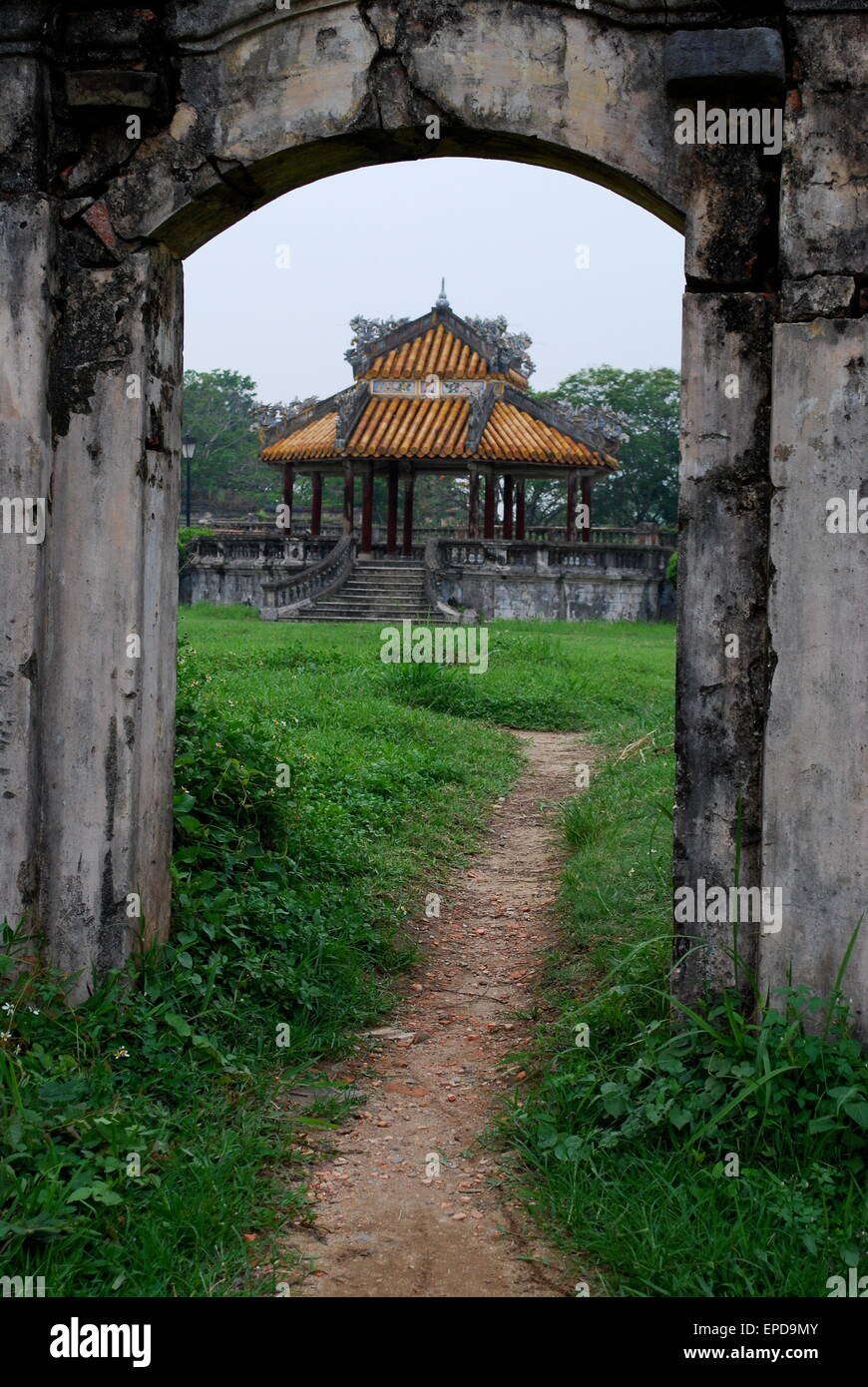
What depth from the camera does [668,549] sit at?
82.2 ft

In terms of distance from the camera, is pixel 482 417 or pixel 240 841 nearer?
pixel 240 841

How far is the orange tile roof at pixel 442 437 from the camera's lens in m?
23.3

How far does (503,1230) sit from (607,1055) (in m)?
0.78

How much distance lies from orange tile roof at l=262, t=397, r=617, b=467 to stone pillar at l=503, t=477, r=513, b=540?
5.33 ft

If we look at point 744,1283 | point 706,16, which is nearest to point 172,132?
point 706,16

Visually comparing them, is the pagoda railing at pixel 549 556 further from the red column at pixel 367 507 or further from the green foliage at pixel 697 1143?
the green foliage at pixel 697 1143

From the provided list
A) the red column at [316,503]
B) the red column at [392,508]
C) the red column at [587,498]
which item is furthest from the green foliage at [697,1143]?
the red column at [316,503]

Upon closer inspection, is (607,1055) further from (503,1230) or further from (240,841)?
(240,841)

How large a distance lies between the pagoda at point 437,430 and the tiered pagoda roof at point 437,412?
0.02 meters

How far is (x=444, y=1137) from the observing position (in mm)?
4047

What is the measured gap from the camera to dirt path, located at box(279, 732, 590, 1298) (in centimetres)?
324

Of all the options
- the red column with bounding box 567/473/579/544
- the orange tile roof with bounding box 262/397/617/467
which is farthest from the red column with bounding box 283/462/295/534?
the red column with bounding box 567/473/579/544

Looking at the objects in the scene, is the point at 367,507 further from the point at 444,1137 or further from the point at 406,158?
the point at 444,1137

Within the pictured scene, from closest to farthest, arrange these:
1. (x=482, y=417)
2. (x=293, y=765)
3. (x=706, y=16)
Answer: (x=706, y=16)
(x=293, y=765)
(x=482, y=417)
